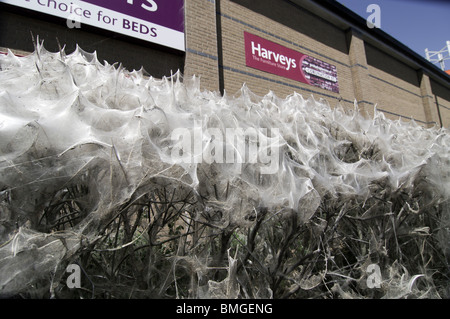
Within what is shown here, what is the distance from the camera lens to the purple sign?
596 cm

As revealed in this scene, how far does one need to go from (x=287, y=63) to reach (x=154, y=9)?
483 centimetres

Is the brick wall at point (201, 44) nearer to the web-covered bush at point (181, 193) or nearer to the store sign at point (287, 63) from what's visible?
the store sign at point (287, 63)

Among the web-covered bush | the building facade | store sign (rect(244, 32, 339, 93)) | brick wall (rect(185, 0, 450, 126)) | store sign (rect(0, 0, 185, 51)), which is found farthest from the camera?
store sign (rect(244, 32, 339, 93))

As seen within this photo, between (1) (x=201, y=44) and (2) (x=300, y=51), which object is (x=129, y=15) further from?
(2) (x=300, y=51)

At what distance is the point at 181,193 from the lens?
2.34 m

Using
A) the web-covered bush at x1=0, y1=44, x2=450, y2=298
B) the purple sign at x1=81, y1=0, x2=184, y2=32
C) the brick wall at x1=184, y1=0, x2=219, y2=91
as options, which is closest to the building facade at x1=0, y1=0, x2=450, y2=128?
the brick wall at x1=184, y1=0, x2=219, y2=91

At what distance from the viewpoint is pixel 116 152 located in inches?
73.7

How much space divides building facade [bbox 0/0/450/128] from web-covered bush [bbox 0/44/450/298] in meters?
1.41

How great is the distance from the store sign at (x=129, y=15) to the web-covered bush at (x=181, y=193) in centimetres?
259

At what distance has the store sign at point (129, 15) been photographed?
17.5 ft

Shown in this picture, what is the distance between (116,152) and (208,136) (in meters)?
0.73

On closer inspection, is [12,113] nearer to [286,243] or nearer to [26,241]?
[26,241]

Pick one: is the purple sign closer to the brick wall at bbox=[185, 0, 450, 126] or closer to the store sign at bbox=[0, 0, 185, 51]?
the store sign at bbox=[0, 0, 185, 51]

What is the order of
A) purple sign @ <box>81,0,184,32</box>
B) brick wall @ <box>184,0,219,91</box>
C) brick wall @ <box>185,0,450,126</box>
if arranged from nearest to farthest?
purple sign @ <box>81,0,184,32</box> → brick wall @ <box>184,0,219,91</box> → brick wall @ <box>185,0,450,126</box>
